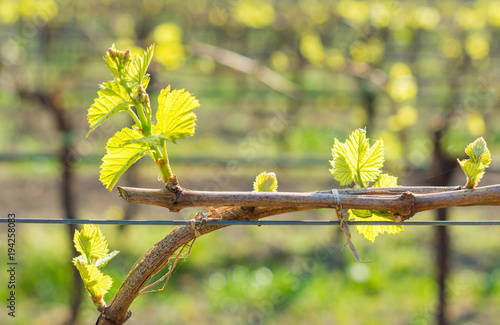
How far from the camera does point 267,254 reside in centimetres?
416

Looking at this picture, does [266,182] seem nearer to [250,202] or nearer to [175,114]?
[250,202]

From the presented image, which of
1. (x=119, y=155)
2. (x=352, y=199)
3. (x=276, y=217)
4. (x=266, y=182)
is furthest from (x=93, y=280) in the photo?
(x=276, y=217)

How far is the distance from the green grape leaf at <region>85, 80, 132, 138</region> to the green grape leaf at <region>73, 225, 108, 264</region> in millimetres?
218

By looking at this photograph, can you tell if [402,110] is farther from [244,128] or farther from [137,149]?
[244,128]

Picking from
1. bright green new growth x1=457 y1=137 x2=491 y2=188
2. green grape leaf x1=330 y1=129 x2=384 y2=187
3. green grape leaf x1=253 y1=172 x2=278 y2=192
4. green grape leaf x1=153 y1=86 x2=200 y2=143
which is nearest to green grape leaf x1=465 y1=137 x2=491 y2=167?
bright green new growth x1=457 y1=137 x2=491 y2=188

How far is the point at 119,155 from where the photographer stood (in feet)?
2.81

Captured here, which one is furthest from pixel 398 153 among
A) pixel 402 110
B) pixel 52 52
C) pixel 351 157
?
pixel 52 52

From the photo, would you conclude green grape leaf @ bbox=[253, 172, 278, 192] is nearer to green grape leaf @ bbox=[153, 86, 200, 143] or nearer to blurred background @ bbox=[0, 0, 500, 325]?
green grape leaf @ bbox=[153, 86, 200, 143]

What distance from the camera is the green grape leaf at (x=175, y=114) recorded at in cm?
84

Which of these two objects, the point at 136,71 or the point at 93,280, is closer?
the point at 136,71

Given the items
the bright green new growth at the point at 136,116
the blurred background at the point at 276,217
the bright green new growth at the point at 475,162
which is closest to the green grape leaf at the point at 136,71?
the bright green new growth at the point at 136,116

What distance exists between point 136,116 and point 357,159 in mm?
419

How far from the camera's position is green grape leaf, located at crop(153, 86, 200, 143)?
840 millimetres

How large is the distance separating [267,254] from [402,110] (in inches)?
63.1
